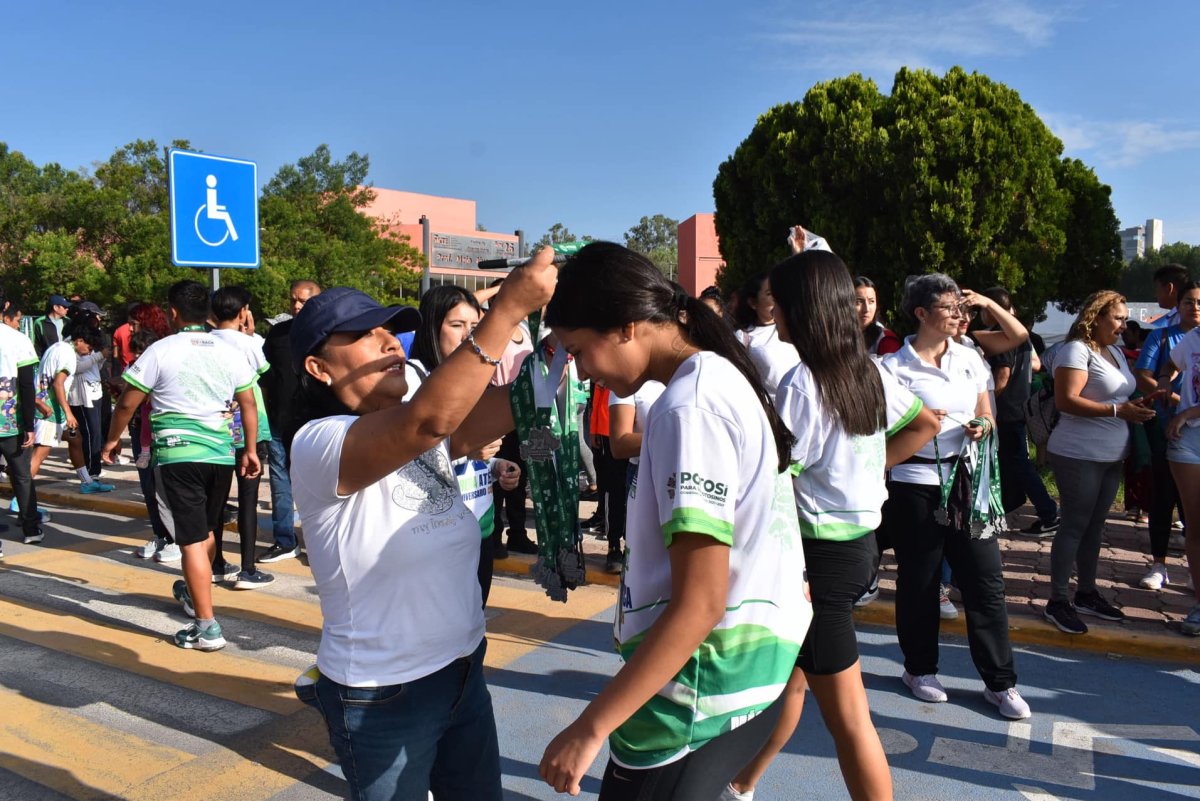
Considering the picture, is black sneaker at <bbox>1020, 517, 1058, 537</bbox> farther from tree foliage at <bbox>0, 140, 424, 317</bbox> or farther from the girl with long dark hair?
tree foliage at <bbox>0, 140, 424, 317</bbox>

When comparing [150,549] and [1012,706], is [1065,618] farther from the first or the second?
[150,549]

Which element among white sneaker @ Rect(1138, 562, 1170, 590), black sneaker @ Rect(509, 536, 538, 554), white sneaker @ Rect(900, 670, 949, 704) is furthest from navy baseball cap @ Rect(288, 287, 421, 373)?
white sneaker @ Rect(1138, 562, 1170, 590)

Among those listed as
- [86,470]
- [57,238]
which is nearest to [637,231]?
[57,238]

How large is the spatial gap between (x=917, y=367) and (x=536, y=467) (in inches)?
89.3

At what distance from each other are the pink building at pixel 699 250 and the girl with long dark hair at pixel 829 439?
33.3m

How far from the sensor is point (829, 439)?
298 cm

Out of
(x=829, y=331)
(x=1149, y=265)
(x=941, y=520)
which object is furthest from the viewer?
(x=1149, y=265)

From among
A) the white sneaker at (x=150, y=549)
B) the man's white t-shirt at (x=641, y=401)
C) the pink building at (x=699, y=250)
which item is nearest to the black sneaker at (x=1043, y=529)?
the man's white t-shirt at (x=641, y=401)

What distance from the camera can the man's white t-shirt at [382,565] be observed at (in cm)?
199

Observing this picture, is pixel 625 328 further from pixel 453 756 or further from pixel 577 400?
pixel 453 756

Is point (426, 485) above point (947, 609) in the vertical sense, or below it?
above

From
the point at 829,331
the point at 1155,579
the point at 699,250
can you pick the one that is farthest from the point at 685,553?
the point at 699,250

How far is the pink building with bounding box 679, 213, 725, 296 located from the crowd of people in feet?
103

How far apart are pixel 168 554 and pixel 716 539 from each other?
21.5ft
